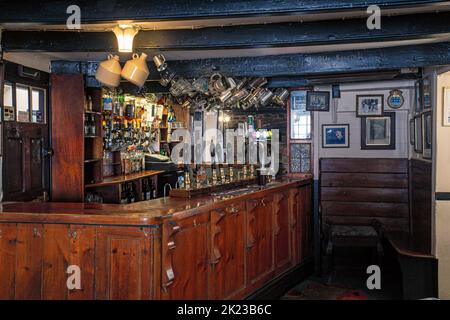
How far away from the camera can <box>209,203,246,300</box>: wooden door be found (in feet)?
14.9

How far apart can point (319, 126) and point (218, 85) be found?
2.08m

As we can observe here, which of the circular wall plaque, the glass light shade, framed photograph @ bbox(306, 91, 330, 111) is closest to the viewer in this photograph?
the glass light shade

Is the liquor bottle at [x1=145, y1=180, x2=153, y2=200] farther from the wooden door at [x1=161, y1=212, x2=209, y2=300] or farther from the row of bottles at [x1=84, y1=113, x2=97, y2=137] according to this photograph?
the wooden door at [x1=161, y1=212, x2=209, y2=300]

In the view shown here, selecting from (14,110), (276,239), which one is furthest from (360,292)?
(14,110)

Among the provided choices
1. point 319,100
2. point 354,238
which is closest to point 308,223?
point 354,238

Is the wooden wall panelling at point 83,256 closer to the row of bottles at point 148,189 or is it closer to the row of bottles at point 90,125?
the row of bottles at point 90,125

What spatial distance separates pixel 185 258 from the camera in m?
4.05

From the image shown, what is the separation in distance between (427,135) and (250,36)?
2.67 meters

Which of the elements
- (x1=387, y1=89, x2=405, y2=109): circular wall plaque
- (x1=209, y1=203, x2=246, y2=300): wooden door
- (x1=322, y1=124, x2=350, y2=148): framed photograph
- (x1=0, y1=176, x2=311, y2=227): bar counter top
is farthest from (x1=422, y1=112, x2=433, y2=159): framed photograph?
(x1=0, y1=176, x2=311, y2=227): bar counter top

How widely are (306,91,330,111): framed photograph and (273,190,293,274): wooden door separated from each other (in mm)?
1795

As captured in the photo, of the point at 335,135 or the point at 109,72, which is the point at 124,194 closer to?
the point at 335,135

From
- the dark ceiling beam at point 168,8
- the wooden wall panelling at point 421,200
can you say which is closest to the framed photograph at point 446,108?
the wooden wall panelling at point 421,200

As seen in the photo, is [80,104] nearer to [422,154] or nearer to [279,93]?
[279,93]
